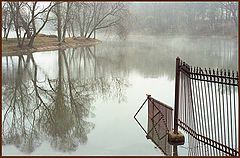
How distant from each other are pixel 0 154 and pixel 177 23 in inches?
4032

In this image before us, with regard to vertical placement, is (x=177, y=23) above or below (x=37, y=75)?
above

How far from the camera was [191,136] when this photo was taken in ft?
27.8

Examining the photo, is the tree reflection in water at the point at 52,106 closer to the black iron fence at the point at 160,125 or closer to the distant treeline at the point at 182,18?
the black iron fence at the point at 160,125

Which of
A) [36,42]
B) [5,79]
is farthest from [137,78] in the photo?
[36,42]

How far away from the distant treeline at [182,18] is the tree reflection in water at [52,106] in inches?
3224

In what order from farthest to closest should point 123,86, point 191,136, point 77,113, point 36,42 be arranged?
point 36,42 → point 123,86 → point 77,113 → point 191,136

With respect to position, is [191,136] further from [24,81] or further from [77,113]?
[24,81]

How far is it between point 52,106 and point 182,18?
98.6m

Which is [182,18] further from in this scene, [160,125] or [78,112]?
[160,125]

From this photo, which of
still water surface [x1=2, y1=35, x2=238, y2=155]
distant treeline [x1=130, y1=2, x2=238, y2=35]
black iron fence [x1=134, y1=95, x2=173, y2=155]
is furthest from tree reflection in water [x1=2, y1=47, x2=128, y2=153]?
distant treeline [x1=130, y1=2, x2=238, y2=35]

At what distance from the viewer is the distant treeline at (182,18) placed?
96312 millimetres

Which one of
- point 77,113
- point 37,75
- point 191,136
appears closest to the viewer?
point 191,136

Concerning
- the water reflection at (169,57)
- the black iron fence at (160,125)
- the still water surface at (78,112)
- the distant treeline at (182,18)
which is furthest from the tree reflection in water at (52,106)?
the distant treeline at (182,18)

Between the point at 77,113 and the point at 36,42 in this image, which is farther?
the point at 36,42
